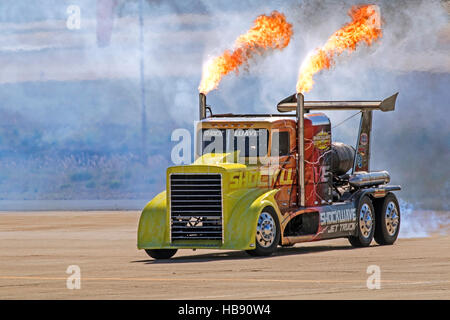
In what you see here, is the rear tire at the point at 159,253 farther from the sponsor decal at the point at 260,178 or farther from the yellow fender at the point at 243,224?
the sponsor decal at the point at 260,178

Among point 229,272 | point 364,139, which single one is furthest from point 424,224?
point 229,272

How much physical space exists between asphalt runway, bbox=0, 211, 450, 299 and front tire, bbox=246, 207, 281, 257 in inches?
10.8

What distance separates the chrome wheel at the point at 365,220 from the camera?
3422 centimetres

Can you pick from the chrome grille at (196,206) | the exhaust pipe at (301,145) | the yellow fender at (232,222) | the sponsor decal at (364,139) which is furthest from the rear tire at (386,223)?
the chrome grille at (196,206)

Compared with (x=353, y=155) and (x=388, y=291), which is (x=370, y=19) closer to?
(x=353, y=155)

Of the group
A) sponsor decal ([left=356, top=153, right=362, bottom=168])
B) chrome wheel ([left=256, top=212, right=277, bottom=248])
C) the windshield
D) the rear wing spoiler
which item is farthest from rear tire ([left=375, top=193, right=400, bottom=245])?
chrome wheel ([left=256, top=212, right=277, bottom=248])

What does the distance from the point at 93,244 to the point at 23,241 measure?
11.5 ft

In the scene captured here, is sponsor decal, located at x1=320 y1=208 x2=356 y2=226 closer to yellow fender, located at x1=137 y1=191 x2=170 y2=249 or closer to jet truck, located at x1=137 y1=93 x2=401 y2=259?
jet truck, located at x1=137 y1=93 x2=401 y2=259

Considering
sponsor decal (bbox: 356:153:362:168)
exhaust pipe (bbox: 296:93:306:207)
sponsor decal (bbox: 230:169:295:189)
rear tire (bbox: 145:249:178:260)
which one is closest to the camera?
sponsor decal (bbox: 230:169:295:189)

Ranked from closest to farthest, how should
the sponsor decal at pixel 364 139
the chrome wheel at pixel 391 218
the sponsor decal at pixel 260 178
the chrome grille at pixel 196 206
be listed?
the chrome grille at pixel 196 206 → the sponsor decal at pixel 260 178 → the chrome wheel at pixel 391 218 → the sponsor decal at pixel 364 139

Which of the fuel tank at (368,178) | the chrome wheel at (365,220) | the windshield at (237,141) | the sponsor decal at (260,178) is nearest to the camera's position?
the sponsor decal at (260,178)

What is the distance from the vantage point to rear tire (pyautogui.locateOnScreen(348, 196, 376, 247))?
34.1 metres

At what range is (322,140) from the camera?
3306 centimetres

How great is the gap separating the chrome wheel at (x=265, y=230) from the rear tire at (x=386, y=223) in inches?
231
